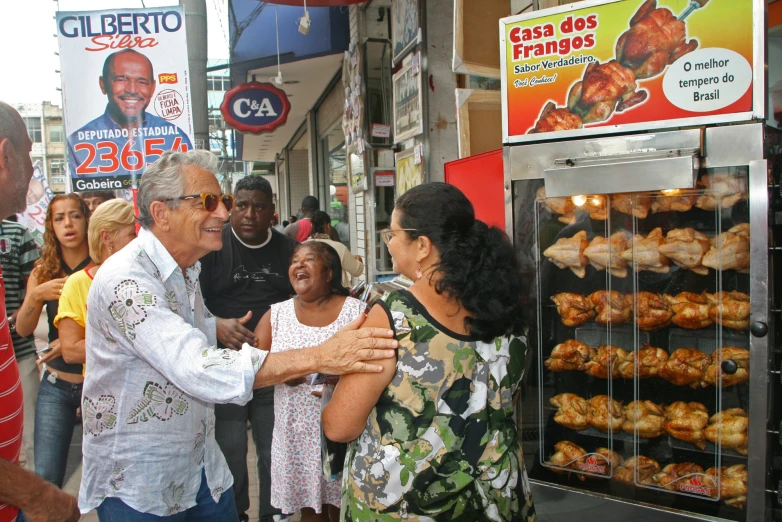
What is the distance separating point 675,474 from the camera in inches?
99.3

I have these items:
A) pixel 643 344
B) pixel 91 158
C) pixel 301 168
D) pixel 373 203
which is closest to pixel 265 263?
pixel 91 158

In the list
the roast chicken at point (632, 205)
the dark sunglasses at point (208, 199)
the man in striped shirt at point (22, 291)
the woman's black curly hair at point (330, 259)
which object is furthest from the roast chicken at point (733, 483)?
the man in striped shirt at point (22, 291)

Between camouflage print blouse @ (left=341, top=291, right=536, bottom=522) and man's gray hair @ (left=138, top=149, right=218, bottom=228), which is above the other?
man's gray hair @ (left=138, top=149, right=218, bottom=228)

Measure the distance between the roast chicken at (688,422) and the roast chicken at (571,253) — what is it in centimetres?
69

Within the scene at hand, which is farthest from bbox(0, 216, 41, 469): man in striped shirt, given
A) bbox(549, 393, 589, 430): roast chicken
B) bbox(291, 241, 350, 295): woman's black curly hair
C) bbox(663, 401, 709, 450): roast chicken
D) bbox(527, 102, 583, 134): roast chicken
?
bbox(663, 401, 709, 450): roast chicken

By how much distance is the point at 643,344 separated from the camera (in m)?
2.65

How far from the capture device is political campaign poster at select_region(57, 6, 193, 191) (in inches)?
189

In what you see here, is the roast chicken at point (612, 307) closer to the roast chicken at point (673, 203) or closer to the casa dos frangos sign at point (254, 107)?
the roast chicken at point (673, 203)

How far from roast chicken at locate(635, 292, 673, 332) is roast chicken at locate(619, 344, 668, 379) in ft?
0.33

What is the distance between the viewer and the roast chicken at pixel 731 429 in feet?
7.54

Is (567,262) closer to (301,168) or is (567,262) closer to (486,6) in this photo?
(486,6)

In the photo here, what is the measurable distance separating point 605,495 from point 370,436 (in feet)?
4.12

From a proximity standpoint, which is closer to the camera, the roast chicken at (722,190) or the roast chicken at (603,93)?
the roast chicken at (722,190)

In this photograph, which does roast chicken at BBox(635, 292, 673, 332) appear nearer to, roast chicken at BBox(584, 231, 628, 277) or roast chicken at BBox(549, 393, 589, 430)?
roast chicken at BBox(584, 231, 628, 277)
